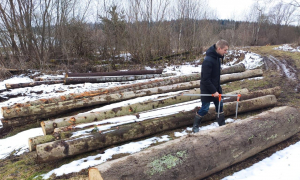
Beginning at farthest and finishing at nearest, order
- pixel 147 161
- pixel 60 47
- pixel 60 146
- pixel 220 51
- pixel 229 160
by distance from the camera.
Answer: pixel 60 47 < pixel 220 51 < pixel 60 146 < pixel 229 160 < pixel 147 161

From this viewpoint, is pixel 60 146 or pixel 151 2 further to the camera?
pixel 151 2

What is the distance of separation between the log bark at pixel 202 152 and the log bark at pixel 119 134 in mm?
1300

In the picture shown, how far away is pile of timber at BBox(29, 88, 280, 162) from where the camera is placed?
3206mm

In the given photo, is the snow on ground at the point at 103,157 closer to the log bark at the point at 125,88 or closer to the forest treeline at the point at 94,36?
the log bark at the point at 125,88

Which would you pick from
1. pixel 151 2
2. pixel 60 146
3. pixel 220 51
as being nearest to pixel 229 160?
pixel 220 51

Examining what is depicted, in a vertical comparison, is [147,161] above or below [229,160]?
above

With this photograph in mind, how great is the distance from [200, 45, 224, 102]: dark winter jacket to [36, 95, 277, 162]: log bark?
1.03 m

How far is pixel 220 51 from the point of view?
11.8 feet

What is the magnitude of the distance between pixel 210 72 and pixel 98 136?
2608 millimetres

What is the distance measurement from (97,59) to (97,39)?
1732 mm

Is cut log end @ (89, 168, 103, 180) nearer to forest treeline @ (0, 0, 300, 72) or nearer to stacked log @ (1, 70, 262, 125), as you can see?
stacked log @ (1, 70, 262, 125)

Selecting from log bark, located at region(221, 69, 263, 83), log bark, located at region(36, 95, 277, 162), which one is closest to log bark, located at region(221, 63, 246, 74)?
log bark, located at region(221, 69, 263, 83)

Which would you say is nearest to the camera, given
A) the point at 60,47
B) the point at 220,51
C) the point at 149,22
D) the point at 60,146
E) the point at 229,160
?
the point at 229,160

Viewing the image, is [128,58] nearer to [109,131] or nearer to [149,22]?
[149,22]
